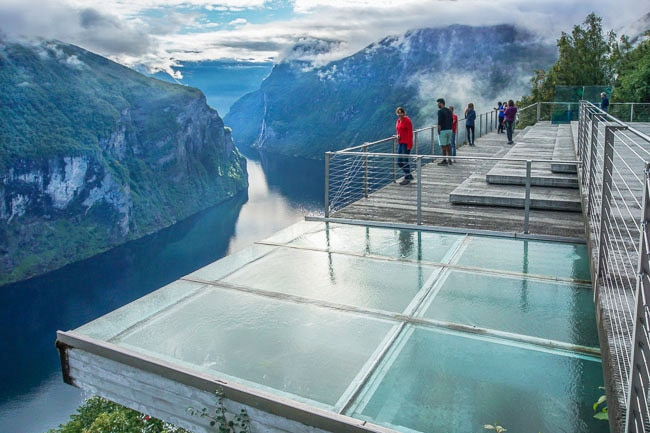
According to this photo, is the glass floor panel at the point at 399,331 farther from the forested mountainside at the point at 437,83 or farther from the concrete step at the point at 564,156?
the forested mountainside at the point at 437,83

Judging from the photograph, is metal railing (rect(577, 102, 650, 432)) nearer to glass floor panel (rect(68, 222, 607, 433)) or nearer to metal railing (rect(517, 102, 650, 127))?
glass floor panel (rect(68, 222, 607, 433))

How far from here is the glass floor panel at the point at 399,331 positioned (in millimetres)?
3678

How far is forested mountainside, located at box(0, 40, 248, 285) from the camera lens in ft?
341

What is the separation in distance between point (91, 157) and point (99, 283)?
4175 cm

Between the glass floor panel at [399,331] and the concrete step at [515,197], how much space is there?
1943 millimetres

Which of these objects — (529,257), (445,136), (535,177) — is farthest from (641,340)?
(445,136)

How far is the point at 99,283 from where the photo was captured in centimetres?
8419

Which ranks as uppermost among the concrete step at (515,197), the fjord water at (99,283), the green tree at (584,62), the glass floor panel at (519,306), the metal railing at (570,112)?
the green tree at (584,62)

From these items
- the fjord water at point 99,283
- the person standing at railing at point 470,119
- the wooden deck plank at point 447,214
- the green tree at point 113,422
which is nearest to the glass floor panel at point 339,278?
the wooden deck plank at point 447,214

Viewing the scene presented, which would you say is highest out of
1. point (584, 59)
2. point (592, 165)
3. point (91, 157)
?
point (584, 59)

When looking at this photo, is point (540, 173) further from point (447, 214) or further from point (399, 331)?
point (399, 331)

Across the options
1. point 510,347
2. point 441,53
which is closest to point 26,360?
point 510,347

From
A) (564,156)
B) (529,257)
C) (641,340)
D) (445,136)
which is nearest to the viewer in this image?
(641,340)

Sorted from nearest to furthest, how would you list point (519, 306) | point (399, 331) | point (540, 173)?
point (399, 331) → point (519, 306) → point (540, 173)
